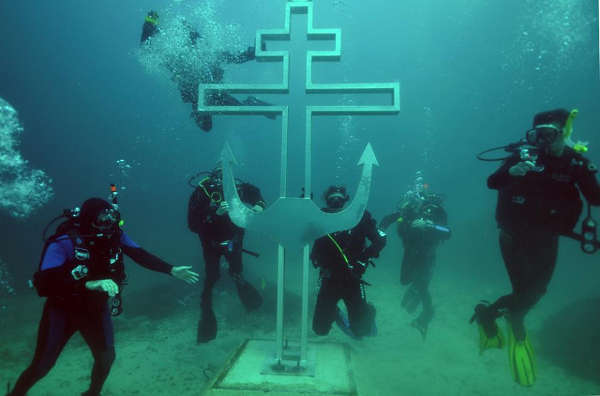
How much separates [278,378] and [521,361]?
9.61 ft

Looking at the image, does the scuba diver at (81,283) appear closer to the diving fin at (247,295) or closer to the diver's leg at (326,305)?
the diver's leg at (326,305)

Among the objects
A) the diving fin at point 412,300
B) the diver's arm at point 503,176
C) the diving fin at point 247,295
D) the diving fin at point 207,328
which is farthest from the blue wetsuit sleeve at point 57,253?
the diving fin at point 412,300

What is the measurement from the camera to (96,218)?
11.1 feet

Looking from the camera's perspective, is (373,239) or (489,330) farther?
(373,239)

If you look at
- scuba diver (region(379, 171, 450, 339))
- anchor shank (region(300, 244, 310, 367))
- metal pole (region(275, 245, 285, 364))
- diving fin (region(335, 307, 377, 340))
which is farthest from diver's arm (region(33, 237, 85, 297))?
scuba diver (region(379, 171, 450, 339))

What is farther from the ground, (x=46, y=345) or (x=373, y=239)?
(x=373, y=239)

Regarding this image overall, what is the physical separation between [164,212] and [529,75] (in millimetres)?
74917

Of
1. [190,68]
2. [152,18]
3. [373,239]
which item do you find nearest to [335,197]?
[373,239]

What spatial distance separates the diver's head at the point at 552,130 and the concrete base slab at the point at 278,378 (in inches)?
119

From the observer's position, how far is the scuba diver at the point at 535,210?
9.66 feet

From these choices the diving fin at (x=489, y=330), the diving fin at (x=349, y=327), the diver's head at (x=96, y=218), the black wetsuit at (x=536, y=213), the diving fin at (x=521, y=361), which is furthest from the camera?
the diving fin at (x=349, y=327)

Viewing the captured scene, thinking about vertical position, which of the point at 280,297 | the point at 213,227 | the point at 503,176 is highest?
the point at 503,176

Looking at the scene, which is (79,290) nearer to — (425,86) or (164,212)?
(425,86)

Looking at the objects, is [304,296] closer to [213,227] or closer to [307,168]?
[307,168]
